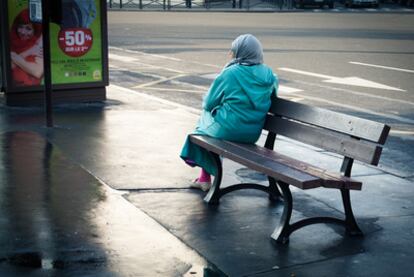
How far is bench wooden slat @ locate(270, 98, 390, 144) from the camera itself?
5325mm

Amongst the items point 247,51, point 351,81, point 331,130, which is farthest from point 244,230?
point 351,81

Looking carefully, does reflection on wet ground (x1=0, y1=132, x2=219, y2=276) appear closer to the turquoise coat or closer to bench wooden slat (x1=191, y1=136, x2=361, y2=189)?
bench wooden slat (x1=191, y1=136, x2=361, y2=189)

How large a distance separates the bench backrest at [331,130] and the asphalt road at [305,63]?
1911mm

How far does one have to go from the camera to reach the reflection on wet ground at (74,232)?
15.9 feet

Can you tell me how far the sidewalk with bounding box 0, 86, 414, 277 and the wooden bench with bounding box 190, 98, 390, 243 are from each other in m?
0.13

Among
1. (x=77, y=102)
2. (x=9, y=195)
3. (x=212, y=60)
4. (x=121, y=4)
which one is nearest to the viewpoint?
(x=9, y=195)

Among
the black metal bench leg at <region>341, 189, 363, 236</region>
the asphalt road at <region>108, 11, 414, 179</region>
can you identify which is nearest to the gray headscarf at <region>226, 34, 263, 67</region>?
the black metal bench leg at <region>341, 189, 363, 236</region>

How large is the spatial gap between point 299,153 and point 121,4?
34881 mm

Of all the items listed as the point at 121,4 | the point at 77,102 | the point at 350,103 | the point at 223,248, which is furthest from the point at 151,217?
the point at 121,4

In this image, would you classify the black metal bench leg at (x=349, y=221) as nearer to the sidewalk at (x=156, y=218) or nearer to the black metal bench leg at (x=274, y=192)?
the sidewalk at (x=156, y=218)

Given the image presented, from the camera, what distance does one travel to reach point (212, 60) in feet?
58.9

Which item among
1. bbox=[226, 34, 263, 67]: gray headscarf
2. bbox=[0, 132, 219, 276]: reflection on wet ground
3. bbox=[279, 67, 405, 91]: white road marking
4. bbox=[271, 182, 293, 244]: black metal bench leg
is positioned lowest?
bbox=[279, 67, 405, 91]: white road marking

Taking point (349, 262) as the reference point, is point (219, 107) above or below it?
above

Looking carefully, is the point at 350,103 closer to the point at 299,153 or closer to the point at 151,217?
the point at 299,153
